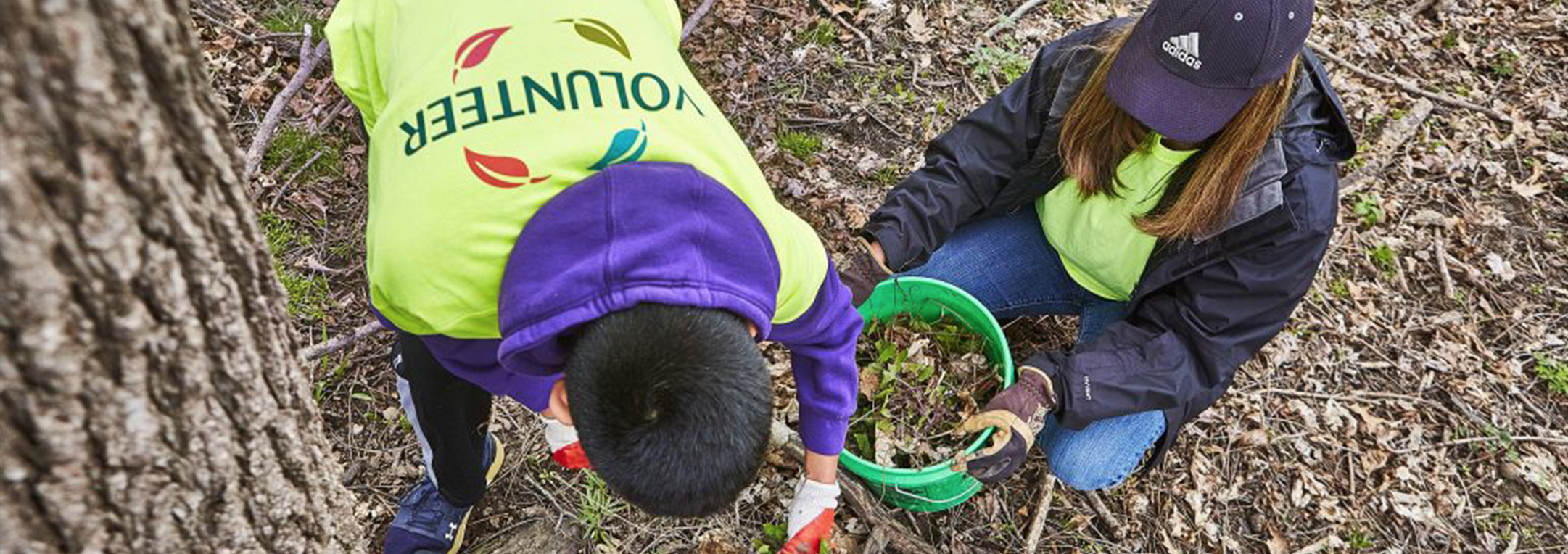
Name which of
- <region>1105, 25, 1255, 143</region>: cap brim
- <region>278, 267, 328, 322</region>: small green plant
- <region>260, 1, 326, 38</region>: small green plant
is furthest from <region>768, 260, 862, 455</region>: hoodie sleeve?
<region>260, 1, 326, 38</region>: small green plant

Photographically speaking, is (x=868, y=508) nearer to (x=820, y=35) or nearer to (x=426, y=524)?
(x=426, y=524)

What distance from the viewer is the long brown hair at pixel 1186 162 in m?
2.46

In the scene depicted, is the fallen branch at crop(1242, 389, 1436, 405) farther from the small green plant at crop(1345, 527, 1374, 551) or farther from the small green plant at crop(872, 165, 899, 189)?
the small green plant at crop(872, 165, 899, 189)

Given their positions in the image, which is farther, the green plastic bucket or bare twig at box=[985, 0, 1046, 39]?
bare twig at box=[985, 0, 1046, 39]

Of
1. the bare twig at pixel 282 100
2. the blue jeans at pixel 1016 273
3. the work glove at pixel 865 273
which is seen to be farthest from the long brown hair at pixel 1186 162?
the bare twig at pixel 282 100

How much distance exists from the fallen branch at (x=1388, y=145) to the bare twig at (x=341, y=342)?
13.9 ft

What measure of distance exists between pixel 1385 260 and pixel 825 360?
3237 mm

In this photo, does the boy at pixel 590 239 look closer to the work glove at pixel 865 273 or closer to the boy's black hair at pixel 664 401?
the boy's black hair at pixel 664 401

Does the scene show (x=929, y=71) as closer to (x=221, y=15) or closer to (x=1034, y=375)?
(x=1034, y=375)

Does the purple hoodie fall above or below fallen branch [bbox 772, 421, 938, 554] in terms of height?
above

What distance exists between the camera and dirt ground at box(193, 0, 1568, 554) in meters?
3.15

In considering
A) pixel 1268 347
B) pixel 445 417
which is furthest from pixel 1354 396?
pixel 445 417

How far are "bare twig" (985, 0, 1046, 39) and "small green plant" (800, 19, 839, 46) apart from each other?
84 centimetres

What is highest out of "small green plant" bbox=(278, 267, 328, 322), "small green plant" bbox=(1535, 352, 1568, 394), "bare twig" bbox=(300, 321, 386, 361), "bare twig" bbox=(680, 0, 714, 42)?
"bare twig" bbox=(680, 0, 714, 42)
